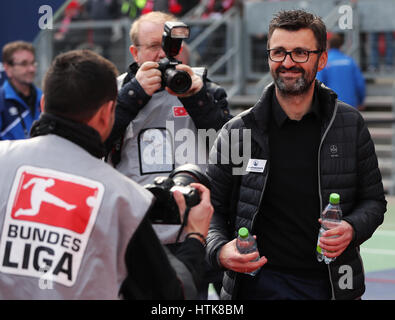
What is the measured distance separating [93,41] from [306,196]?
13.4 m

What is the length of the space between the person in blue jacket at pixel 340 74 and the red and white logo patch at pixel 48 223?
8.84 metres

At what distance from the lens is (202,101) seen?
4383 mm

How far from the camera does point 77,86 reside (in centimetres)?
286

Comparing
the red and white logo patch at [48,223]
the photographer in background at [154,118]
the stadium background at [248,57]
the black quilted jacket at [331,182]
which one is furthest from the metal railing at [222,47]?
the red and white logo patch at [48,223]

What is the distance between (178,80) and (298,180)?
0.85m

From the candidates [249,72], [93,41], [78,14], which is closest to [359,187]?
[249,72]

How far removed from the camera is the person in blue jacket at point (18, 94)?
7840 millimetres

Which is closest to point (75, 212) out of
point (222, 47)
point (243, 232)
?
point (243, 232)

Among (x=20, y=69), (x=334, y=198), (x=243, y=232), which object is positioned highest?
(x=20, y=69)

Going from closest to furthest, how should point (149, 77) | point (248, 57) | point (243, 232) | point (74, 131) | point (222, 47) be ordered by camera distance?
point (74, 131), point (243, 232), point (149, 77), point (248, 57), point (222, 47)

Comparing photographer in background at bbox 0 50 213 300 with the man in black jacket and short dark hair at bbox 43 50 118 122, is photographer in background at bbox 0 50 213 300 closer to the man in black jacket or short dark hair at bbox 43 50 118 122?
short dark hair at bbox 43 50 118 122

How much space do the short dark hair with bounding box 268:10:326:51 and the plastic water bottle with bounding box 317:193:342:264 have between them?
32.7 inches

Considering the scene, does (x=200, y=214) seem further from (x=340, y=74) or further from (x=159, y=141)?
(x=340, y=74)
